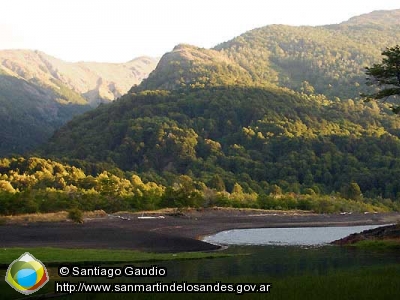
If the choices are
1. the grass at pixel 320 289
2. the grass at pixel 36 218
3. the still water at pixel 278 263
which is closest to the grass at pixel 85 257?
the still water at pixel 278 263

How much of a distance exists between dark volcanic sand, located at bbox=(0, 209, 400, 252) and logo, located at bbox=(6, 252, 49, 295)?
33132mm

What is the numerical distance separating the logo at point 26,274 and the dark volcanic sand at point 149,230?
33.1 metres

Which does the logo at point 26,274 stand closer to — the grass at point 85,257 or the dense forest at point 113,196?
the grass at point 85,257

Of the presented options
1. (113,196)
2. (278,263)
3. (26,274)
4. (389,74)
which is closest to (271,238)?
(389,74)

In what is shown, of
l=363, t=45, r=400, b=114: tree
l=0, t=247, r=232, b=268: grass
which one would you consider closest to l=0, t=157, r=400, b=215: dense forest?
l=0, t=247, r=232, b=268: grass

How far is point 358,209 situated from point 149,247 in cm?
11929

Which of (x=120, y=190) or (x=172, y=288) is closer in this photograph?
(x=172, y=288)

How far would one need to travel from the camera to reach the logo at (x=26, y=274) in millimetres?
24594

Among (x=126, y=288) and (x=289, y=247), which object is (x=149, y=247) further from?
(x=126, y=288)

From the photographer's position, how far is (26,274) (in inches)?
979

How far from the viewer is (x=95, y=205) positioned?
5049 inches

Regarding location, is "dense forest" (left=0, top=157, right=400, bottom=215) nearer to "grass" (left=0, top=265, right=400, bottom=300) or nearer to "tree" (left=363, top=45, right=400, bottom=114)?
"tree" (left=363, top=45, right=400, bottom=114)

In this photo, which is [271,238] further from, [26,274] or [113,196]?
[113,196]

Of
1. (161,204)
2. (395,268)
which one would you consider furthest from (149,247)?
(161,204)
